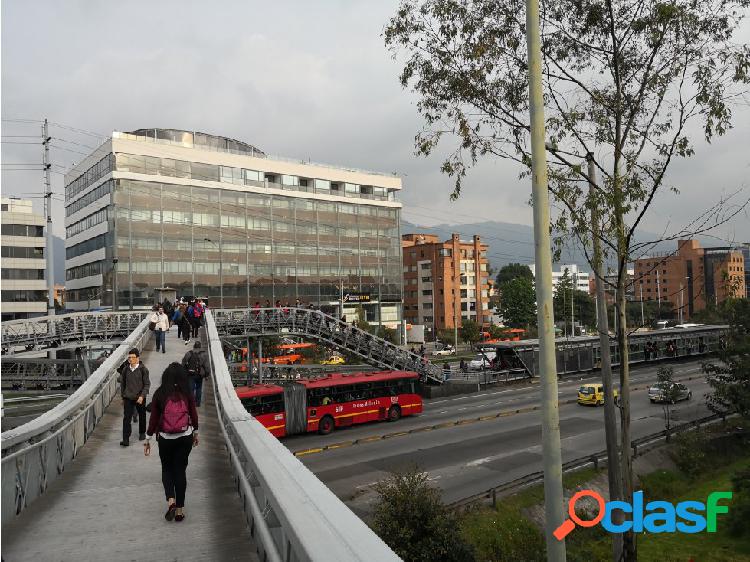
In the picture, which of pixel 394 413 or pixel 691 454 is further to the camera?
pixel 394 413

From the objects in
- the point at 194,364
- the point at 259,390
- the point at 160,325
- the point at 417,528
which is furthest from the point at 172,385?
the point at 259,390

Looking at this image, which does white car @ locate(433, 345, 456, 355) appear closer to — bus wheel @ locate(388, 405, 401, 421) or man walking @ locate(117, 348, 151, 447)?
bus wheel @ locate(388, 405, 401, 421)

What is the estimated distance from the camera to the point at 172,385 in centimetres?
604

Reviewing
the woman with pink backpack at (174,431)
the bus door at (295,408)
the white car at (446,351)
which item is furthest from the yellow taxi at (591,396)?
the white car at (446,351)

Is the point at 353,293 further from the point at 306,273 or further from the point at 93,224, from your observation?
the point at 93,224

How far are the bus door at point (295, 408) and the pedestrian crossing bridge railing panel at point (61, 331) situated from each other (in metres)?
10.3

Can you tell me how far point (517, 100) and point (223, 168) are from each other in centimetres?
5534

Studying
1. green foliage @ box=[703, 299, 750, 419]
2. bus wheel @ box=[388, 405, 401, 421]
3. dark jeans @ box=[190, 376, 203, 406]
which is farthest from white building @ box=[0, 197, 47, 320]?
green foliage @ box=[703, 299, 750, 419]

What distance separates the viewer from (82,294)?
210 feet

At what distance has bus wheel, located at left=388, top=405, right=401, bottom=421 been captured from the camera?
1257 inches

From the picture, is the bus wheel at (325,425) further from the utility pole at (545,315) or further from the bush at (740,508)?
the utility pole at (545,315)

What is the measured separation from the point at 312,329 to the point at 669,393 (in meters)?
21.9

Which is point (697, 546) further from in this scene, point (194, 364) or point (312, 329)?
point (312, 329)

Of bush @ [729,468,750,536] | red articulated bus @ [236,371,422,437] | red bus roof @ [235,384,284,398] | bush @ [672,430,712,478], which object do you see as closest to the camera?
bush @ [729,468,750,536]
